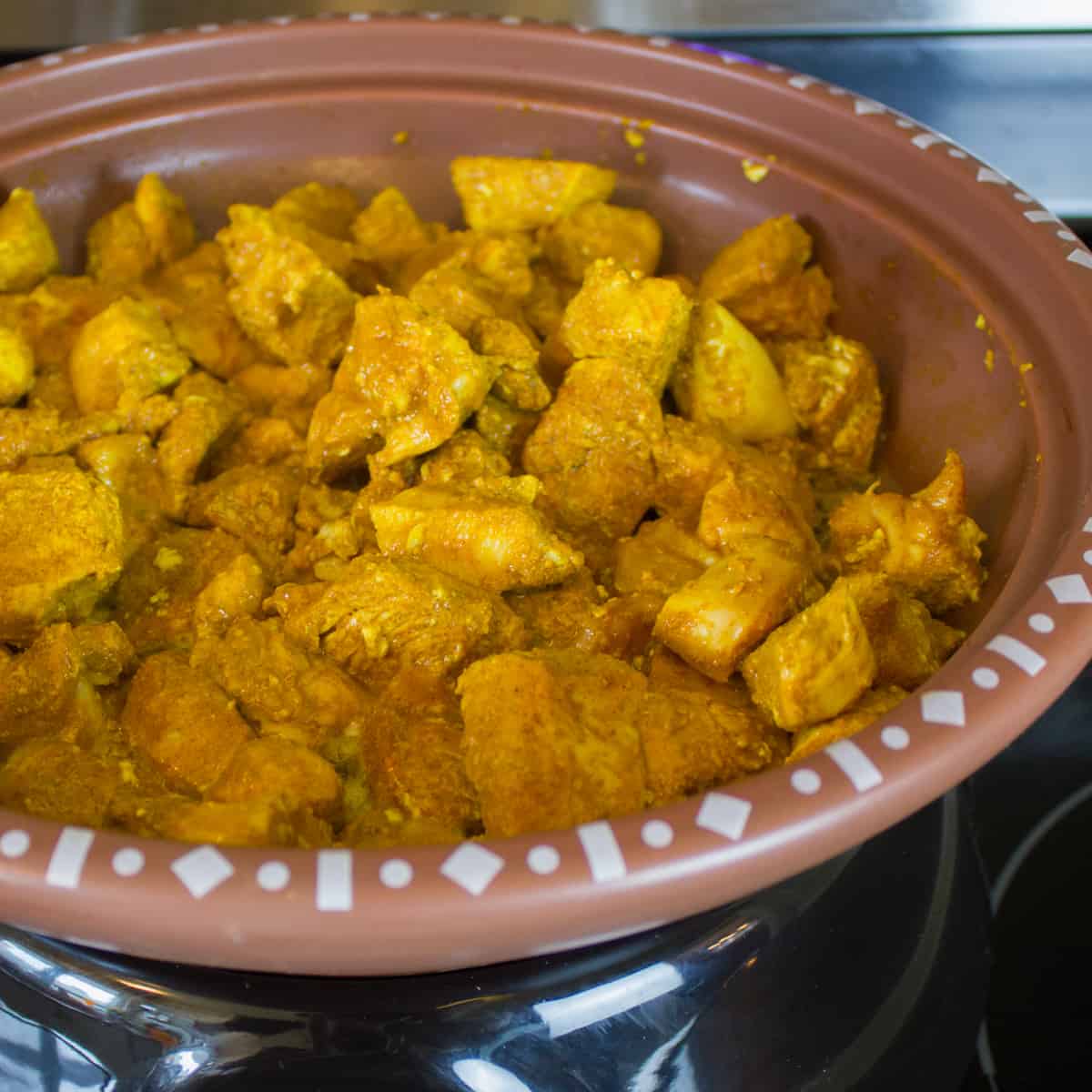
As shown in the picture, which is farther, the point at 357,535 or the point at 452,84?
the point at 452,84

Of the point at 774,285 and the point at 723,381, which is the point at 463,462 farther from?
the point at 774,285

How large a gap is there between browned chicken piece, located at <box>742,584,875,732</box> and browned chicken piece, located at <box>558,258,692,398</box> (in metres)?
0.28

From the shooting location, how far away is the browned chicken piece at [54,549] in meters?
0.85

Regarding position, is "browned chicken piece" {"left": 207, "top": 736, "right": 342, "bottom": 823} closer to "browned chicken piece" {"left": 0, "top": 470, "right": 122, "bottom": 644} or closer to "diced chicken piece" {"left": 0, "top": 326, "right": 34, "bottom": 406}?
"browned chicken piece" {"left": 0, "top": 470, "right": 122, "bottom": 644}

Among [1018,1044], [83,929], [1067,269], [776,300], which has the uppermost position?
[1067,269]

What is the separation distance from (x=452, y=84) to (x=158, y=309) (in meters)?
0.40

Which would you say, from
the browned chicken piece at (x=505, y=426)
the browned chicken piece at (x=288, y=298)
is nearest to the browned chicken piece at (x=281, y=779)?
the browned chicken piece at (x=505, y=426)

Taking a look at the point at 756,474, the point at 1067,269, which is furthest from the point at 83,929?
the point at 1067,269

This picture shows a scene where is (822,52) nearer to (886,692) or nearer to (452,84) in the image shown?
(452,84)

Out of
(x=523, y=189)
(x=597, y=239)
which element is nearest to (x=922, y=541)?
(x=597, y=239)

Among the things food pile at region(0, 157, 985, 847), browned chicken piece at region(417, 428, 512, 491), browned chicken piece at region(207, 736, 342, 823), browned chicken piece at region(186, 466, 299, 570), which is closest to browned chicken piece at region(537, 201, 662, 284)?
food pile at region(0, 157, 985, 847)

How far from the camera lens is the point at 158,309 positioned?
111 cm

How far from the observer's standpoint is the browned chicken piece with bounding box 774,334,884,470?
108 cm

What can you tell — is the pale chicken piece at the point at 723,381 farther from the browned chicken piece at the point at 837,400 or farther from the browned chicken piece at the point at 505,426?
the browned chicken piece at the point at 505,426
